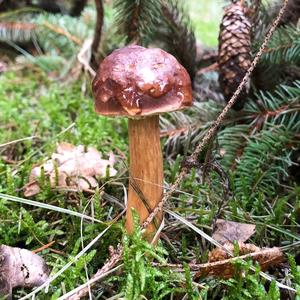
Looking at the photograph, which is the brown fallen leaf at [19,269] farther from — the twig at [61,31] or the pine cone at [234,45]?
the twig at [61,31]

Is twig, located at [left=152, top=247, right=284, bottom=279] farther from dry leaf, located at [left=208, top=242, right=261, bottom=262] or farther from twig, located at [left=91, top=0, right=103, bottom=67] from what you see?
twig, located at [left=91, top=0, right=103, bottom=67]

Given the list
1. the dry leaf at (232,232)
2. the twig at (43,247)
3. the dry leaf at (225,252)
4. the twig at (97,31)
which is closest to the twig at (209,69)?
the twig at (97,31)

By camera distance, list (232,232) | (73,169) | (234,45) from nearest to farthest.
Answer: (232,232) → (234,45) → (73,169)

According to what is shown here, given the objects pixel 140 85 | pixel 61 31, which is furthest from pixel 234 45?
pixel 61 31

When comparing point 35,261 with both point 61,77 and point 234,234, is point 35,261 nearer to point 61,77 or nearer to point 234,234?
point 234,234

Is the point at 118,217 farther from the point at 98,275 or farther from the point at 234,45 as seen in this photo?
the point at 234,45
